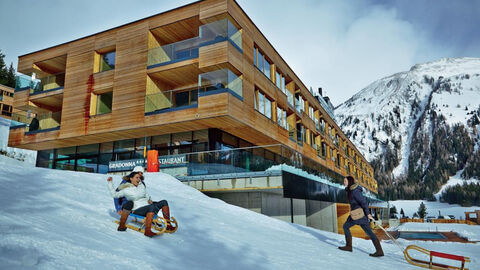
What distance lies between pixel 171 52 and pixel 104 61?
5.22m

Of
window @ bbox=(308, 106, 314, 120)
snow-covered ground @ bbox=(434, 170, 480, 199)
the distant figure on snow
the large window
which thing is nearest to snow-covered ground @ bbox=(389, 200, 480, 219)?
snow-covered ground @ bbox=(434, 170, 480, 199)

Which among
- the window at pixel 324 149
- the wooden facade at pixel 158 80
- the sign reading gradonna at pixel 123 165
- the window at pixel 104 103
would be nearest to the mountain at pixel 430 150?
the window at pixel 324 149

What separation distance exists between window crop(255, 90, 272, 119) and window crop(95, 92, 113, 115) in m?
9.32

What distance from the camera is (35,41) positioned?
107 feet

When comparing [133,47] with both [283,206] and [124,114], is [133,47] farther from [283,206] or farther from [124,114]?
[283,206]

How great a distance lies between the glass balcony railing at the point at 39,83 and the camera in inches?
982

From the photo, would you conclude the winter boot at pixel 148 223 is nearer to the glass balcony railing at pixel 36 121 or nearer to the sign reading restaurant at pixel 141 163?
the sign reading restaurant at pixel 141 163

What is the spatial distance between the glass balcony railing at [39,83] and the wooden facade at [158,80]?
0.85ft

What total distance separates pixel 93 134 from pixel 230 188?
35.2 feet

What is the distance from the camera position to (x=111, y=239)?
529 centimetres

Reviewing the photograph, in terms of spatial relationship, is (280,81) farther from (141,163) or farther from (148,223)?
(148,223)

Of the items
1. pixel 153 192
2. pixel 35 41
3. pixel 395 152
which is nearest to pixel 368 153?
pixel 395 152

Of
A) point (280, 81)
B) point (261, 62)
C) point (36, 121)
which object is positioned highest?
point (261, 62)

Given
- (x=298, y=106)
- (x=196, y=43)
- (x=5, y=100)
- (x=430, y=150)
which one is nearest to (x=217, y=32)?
(x=196, y=43)
